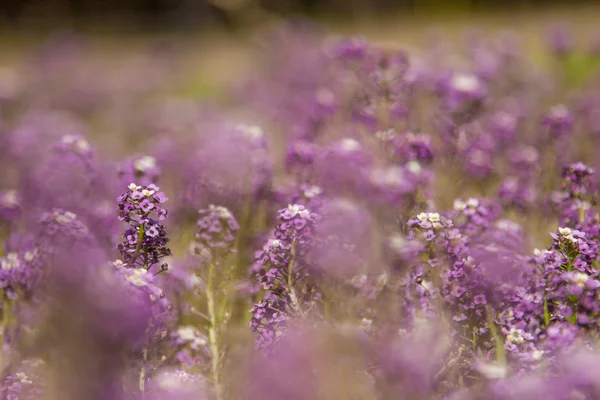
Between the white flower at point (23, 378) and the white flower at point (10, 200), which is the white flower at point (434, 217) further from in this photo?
the white flower at point (10, 200)

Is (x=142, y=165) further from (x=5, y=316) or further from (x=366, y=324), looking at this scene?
(x=366, y=324)

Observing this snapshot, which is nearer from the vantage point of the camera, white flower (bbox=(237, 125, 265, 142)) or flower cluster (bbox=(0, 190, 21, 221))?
flower cluster (bbox=(0, 190, 21, 221))

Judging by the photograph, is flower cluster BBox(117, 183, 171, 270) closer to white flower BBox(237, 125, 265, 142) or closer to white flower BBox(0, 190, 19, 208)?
white flower BBox(0, 190, 19, 208)

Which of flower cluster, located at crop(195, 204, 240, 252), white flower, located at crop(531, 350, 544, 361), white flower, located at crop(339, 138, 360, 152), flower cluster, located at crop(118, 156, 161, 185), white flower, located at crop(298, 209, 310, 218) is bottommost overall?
white flower, located at crop(531, 350, 544, 361)

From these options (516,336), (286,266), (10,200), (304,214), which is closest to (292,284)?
(286,266)

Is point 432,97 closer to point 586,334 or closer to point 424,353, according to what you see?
point 586,334

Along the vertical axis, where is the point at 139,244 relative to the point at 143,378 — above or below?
above

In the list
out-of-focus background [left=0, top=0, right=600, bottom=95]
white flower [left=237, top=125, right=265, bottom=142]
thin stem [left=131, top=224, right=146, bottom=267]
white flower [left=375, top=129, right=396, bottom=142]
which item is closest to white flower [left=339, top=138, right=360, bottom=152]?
white flower [left=375, top=129, right=396, bottom=142]

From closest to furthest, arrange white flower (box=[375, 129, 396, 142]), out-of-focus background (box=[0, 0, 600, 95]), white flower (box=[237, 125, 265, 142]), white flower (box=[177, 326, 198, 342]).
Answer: white flower (box=[177, 326, 198, 342])
white flower (box=[375, 129, 396, 142])
white flower (box=[237, 125, 265, 142])
out-of-focus background (box=[0, 0, 600, 95])
